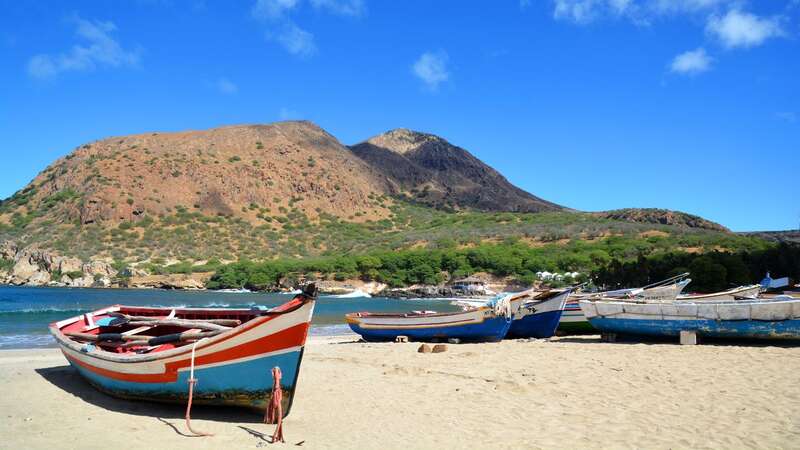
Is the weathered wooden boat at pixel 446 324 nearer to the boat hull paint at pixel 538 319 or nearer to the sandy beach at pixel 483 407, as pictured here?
the boat hull paint at pixel 538 319

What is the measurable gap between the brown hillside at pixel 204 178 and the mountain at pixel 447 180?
17.0 meters

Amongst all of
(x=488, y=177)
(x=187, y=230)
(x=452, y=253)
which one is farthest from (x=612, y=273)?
(x=488, y=177)

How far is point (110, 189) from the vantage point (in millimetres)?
102812

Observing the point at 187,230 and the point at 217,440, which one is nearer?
the point at 217,440

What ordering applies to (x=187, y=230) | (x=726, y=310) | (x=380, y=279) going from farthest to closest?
(x=187, y=230)
(x=380, y=279)
(x=726, y=310)

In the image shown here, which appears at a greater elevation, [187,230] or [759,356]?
[187,230]

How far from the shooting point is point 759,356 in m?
13.6

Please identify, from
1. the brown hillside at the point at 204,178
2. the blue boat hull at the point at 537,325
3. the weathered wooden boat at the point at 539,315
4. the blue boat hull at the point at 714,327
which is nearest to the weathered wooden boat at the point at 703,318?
the blue boat hull at the point at 714,327

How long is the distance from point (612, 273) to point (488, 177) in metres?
139

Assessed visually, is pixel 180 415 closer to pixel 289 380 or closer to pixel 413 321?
pixel 289 380

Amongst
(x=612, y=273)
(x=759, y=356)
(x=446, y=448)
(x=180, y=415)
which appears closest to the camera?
(x=446, y=448)

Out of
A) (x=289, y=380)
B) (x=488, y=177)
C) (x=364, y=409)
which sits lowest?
(x=364, y=409)

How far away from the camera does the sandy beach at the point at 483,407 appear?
766 cm

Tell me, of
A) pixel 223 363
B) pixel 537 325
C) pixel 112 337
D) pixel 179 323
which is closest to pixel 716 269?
pixel 537 325
